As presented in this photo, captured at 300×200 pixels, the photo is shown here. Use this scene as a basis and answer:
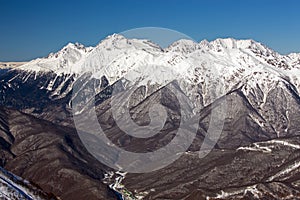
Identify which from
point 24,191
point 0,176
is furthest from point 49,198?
point 0,176

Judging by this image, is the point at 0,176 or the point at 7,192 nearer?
the point at 7,192

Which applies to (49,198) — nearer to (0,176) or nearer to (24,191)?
(24,191)
